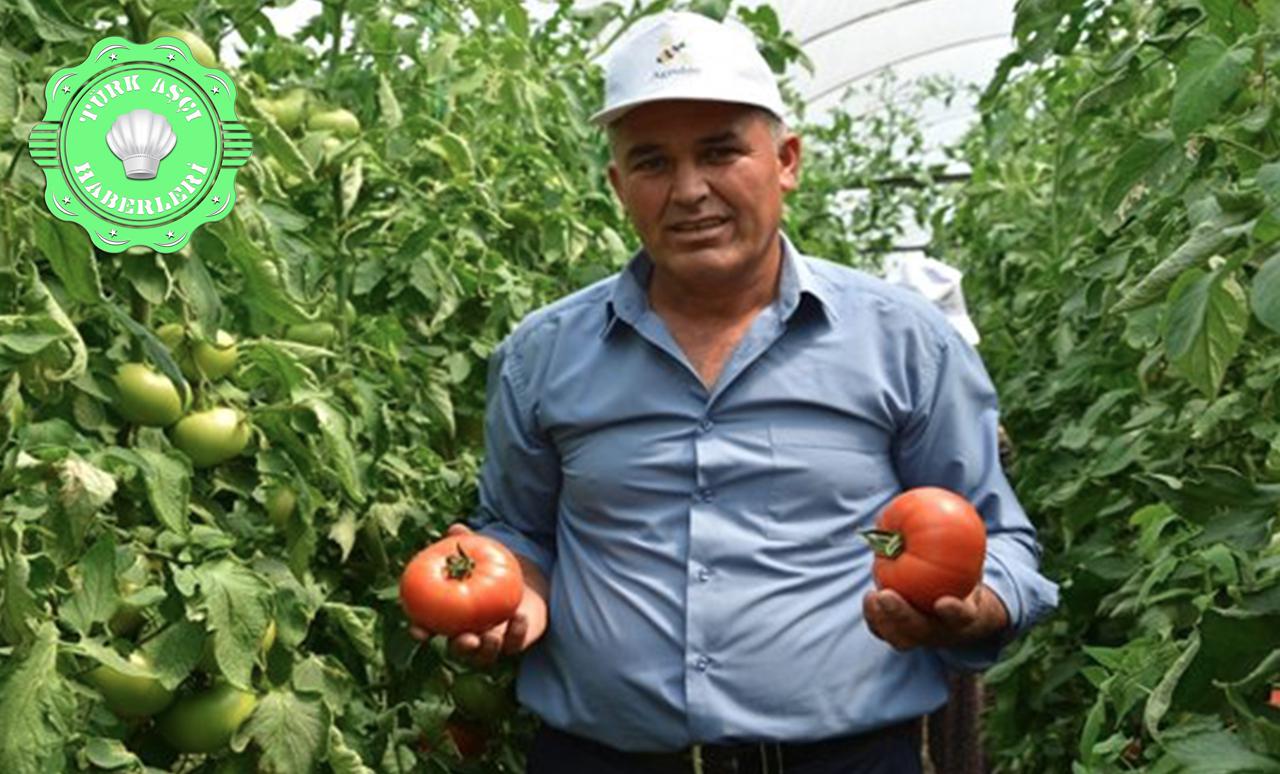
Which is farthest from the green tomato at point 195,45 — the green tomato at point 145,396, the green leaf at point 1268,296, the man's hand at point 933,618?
the green leaf at point 1268,296

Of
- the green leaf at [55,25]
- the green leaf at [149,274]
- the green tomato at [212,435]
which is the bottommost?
the green tomato at [212,435]

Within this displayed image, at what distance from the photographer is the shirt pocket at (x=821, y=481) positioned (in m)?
2.14

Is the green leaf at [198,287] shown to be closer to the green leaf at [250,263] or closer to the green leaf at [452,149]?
the green leaf at [250,263]

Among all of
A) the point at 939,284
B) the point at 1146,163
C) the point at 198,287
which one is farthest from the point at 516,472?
the point at 939,284

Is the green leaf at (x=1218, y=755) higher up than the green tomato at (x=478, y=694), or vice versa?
the green leaf at (x=1218, y=755)

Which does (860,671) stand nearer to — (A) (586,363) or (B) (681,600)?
(B) (681,600)

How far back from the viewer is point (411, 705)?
236 centimetres

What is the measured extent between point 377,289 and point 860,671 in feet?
2.77

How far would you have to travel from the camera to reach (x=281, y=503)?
1.88m

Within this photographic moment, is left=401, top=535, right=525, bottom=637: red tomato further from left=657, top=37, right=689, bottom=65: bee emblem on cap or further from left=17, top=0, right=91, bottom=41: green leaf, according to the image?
left=17, top=0, right=91, bottom=41: green leaf

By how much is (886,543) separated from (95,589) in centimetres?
82

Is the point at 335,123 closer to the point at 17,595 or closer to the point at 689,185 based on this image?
the point at 689,185

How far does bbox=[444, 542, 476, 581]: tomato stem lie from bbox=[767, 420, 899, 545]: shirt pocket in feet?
1.08

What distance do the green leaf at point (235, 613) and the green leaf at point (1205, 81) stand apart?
829 mm
